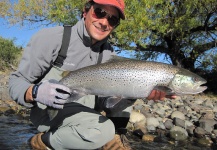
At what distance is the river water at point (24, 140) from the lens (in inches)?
163

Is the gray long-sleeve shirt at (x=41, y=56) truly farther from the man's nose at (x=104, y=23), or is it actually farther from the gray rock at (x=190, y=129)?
the gray rock at (x=190, y=129)

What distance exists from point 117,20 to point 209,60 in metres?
10.2

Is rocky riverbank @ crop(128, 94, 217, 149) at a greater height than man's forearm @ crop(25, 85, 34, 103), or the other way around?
man's forearm @ crop(25, 85, 34, 103)

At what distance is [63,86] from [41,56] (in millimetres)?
536

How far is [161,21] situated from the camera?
12.6m

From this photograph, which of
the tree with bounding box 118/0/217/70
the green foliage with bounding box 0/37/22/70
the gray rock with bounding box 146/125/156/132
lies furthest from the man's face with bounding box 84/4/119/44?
the green foliage with bounding box 0/37/22/70

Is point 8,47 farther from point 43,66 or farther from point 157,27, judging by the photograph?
point 43,66

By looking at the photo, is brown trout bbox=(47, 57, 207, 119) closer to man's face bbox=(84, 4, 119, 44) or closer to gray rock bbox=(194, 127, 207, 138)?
man's face bbox=(84, 4, 119, 44)

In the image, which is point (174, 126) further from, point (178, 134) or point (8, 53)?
point (8, 53)

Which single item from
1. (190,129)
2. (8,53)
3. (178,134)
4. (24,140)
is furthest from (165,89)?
(8,53)

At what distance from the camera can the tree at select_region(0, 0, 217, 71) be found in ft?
36.8

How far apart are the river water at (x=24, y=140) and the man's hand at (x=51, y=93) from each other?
1.37m

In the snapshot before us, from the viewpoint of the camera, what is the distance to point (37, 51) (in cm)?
316

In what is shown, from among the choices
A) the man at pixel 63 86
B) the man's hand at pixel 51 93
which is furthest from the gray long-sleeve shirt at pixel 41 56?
the man's hand at pixel 51 93
